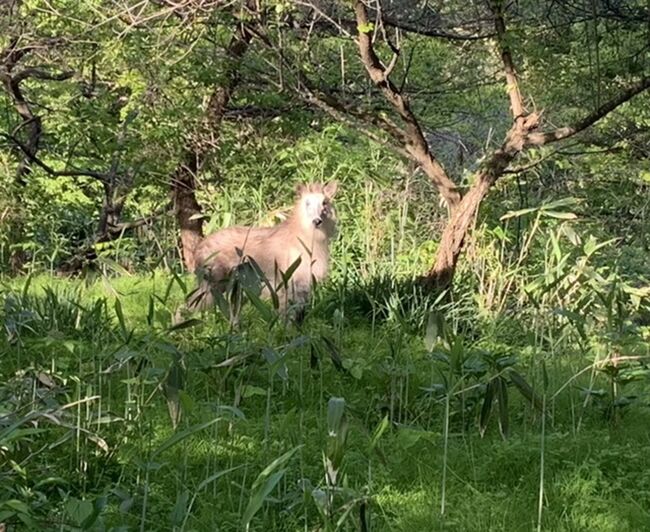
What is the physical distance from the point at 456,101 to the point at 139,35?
434cm

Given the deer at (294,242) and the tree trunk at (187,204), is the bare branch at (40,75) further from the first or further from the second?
the deer at (294,242)

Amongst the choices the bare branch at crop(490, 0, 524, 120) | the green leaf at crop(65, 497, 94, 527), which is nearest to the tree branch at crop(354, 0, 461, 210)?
the bare branch at crop(490, 0, 524, 120)

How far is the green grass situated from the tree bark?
4505mm

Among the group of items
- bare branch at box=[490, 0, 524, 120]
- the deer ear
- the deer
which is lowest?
the deer

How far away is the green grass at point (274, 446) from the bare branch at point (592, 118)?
2.59 m

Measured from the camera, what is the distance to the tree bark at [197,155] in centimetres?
990

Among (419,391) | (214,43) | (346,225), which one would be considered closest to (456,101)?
(346,225)

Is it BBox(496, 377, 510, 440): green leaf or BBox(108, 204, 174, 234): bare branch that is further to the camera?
BBox(108, 204, 174, 234): bare branch

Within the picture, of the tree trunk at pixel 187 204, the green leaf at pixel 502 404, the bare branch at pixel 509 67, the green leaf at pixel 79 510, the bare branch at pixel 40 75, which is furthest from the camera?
the bare branch at pixel 40 75

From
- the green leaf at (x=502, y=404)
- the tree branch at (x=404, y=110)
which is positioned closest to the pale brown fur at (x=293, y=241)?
the tree branch at (x=404, y=110)

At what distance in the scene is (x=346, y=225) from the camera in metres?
10.3

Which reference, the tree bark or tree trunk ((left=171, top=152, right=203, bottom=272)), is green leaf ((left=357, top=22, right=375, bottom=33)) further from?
tree trunk ((left=171, top=152, right=203, bottom=272))

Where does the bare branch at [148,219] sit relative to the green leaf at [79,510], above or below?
above

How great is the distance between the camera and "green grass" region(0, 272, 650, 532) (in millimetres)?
3297
